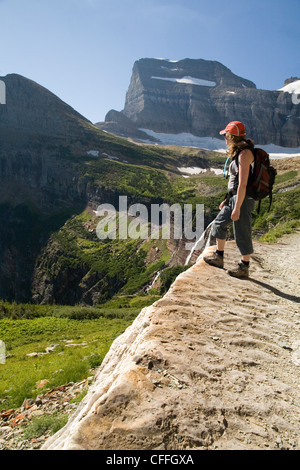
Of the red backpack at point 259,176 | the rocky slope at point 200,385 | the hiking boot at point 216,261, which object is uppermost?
the red backpack at point 259,176

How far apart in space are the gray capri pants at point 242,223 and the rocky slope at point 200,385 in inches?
60.7

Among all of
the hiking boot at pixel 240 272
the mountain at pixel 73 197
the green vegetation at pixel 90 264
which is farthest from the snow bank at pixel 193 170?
the hiking boot at pixel 240 272

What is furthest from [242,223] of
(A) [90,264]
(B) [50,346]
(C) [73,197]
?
(C) [73,197]

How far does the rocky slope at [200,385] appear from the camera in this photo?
2438 mm

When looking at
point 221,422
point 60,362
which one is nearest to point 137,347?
point 221,422

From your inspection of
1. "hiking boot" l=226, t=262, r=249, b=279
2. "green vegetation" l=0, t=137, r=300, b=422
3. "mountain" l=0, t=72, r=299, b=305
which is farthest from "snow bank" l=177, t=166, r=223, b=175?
"hiking boot" l=226, t=262, r=249, b=279

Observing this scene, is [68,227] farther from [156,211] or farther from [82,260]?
[156,211]

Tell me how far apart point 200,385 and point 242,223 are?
4.07 meters

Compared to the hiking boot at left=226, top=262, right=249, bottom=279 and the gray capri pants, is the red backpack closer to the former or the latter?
the gray capri pants

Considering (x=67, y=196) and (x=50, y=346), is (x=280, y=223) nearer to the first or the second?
(x=50, y=346)

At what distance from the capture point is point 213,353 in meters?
3.59

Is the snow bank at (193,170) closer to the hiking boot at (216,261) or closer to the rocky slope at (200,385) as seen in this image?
the hiking boot at (216,261)

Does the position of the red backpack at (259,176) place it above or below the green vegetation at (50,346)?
above

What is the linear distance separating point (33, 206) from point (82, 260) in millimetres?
52162
